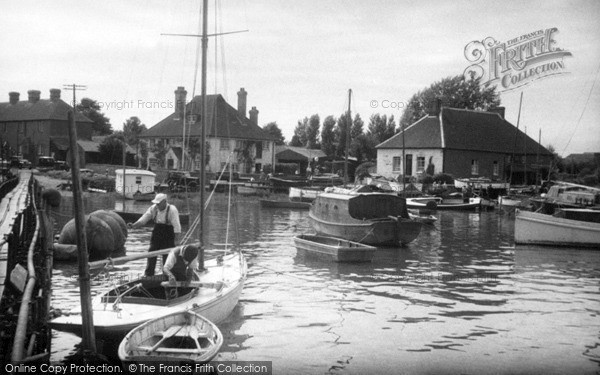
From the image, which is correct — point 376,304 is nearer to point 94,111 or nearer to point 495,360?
point 495,360

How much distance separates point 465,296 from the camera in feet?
56.9

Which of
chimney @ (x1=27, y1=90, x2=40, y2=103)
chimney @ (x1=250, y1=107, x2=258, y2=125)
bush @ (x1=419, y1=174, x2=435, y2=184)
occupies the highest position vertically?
chimney @ (x1=27, y1=90, x2=40, y2=103)

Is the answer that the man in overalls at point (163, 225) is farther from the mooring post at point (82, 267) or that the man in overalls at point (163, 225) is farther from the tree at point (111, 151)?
the tree at point (111, 151)

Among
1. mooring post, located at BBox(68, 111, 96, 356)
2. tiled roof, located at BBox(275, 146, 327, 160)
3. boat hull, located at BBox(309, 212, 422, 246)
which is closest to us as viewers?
mooring post, located at BBox(68, 111, 96, 356)

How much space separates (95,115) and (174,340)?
10480 cm

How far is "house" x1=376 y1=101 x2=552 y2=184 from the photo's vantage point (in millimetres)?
60031

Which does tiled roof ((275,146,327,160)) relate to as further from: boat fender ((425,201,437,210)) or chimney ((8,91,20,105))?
boat fender ((425,201,437,210))

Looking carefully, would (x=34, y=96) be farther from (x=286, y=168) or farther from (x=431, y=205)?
(x=431, y=205)

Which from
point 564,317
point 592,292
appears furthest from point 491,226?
point 564,317

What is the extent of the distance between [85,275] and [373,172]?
5854 centimetres

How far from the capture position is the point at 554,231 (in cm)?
2817

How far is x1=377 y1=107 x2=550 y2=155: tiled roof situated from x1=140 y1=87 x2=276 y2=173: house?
13483 mm

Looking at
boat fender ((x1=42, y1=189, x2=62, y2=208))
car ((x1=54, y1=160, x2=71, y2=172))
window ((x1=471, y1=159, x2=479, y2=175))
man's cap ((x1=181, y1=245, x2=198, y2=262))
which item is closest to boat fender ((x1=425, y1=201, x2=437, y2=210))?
window ((x1=471, y1=159, x2=479, y2=175))

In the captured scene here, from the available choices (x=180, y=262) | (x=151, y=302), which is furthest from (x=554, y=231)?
(x=151, y=302)
